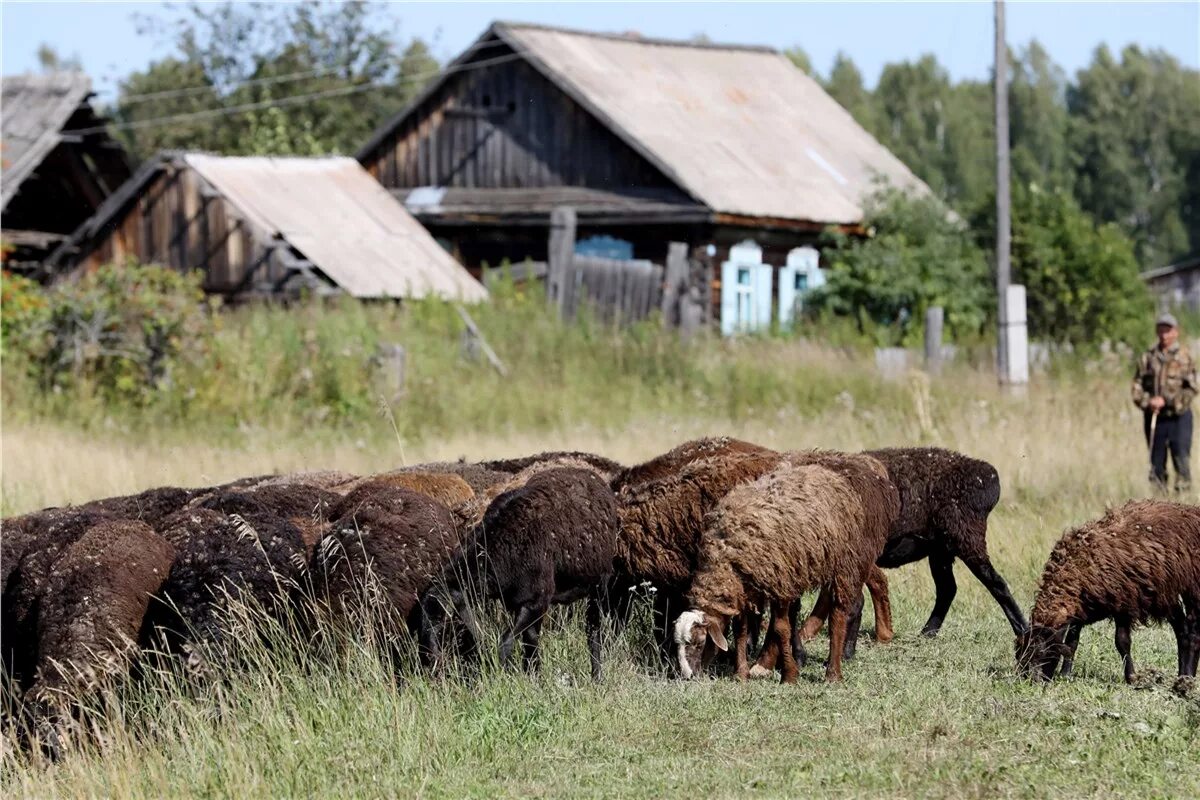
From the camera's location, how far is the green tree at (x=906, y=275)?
93.0 ft

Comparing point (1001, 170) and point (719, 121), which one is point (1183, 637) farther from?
point (719, 121)

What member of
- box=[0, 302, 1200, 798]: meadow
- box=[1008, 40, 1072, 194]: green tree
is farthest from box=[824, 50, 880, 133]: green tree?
box=[0, 302, 1200, 798]: meadow

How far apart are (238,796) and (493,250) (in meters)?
25.6

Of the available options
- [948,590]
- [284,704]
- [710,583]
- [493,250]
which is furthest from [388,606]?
[493,250]

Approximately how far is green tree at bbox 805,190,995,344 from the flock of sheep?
17903mm

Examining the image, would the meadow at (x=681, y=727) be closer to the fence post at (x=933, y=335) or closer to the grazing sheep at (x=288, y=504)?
the grazing sheep at (x=288, y=504)

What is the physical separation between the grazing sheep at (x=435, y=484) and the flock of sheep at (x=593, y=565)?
0.36 m

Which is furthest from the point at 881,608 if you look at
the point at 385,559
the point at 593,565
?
the point at 385,559

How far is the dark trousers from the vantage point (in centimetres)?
1473

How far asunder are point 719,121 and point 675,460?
23.8m

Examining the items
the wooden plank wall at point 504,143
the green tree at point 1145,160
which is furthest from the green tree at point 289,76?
the green tree at point 1145,160

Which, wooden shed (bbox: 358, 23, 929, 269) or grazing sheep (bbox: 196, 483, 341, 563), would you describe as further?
wooden shed (bbox: 358, 23, 929, 269)

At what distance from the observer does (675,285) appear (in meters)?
27.5

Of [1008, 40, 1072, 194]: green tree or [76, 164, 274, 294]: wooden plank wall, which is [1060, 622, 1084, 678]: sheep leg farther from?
[1008, 40, 1072, 194]: green tree
